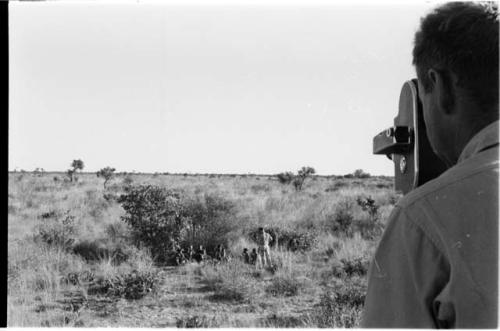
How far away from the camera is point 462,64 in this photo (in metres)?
0.90

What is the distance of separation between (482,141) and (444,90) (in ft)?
0.43

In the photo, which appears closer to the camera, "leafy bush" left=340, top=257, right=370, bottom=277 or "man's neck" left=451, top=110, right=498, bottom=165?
"man's neck" left=451, top=110, right=498, bottom=165

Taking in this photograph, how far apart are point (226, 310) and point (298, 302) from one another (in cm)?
75

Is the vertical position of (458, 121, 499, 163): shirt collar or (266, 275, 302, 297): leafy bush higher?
(458, 121, 499, 163): shirt collar

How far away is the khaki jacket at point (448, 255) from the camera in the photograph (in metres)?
0.75

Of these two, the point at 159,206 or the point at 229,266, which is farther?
the point at 159,206

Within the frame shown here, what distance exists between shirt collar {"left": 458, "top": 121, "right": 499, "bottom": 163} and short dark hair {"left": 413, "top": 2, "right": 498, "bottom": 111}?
0.23 ft

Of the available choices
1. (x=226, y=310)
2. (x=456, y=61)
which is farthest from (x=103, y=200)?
(x=456, y=61)

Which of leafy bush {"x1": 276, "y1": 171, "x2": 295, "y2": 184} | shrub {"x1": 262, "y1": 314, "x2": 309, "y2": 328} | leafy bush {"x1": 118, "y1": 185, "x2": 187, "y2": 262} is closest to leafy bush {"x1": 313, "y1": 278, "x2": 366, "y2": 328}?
shrub {"x1": 262, "y1": 314, "x2": 309, "y2": 328}

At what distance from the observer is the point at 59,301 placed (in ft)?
17.4

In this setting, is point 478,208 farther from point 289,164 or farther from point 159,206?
point 289,164

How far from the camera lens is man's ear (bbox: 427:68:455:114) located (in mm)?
920

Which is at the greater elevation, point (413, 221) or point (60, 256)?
point (413, 221)

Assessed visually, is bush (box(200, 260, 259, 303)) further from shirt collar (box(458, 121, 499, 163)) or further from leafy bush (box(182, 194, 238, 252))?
shirt collar (box(458, 121, 499, 163))
